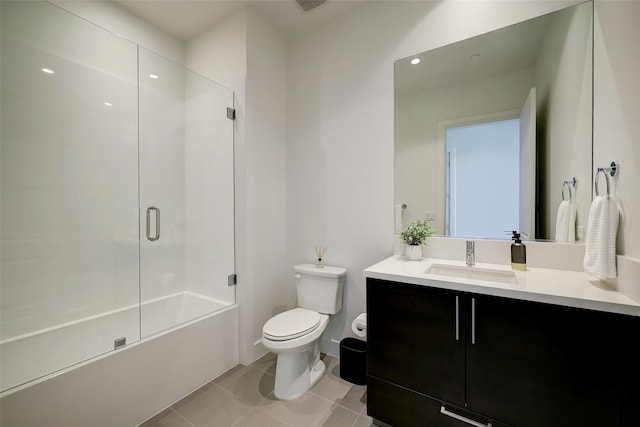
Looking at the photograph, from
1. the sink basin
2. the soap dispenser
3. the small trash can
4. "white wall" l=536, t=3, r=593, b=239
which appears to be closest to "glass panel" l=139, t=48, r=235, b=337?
the small trash can

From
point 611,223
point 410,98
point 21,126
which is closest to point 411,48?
point 410,98

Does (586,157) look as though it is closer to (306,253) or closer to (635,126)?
(635,126)

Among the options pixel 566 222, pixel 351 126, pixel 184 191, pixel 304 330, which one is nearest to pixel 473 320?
pixel 566 222

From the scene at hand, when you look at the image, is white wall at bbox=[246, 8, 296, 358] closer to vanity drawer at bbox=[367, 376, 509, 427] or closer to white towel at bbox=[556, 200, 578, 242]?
vanity drawer at bbox=[367, 376, 509, 427]

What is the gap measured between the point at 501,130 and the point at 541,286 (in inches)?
37.4

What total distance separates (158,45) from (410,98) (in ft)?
7.72

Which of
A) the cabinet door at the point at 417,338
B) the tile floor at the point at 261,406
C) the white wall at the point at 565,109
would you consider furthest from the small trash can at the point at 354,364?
the white wall at the point at 565,109

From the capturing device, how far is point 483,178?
1.63 meters

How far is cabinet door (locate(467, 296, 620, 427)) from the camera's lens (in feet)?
3.06

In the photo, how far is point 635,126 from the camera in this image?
98 centimetres

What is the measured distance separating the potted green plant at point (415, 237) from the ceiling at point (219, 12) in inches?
70.4

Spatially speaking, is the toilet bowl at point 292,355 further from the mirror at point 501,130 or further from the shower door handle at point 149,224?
the shower door handle at point 149,224

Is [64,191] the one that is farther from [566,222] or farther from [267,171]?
[566,222]

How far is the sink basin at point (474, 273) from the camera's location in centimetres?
140
